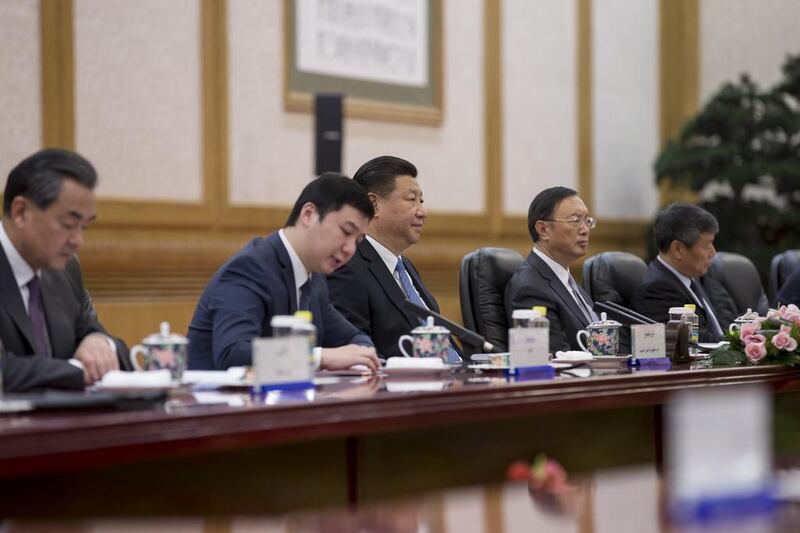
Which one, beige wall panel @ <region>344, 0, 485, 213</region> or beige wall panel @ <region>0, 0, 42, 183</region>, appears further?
beige wall panel @ <region>344, 0, 485, 213</region>

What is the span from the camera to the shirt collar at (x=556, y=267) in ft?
13.7

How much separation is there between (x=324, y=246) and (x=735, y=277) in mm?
2934

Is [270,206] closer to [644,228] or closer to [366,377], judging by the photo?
[644,228]

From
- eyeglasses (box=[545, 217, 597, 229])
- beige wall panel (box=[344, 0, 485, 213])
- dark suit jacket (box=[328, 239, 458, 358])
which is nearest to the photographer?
dark suit jacket (box=[328, 239, 458, 358])

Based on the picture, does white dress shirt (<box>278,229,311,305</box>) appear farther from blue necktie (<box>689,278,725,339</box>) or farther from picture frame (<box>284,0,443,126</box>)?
picture frame (<box>284,0,443,126</box>)

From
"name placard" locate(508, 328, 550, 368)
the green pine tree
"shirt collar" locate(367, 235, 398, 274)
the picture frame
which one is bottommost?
"name placard" locate(508, 328, 550, 368)

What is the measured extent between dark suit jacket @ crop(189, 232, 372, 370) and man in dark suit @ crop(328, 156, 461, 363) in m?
0.40

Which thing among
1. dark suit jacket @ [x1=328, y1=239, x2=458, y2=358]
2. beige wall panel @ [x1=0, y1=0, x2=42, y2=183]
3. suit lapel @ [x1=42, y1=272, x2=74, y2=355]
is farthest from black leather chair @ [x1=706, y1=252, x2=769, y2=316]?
suit lapel @ [x1=42, y1=272, x2=74, y2=355]

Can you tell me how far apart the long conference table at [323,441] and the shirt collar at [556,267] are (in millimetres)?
1301

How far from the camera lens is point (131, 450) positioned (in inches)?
71.6

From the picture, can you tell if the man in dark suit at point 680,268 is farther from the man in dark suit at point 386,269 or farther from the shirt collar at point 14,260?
the shirt collar at point 14,260

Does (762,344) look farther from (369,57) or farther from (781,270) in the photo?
(369,57)

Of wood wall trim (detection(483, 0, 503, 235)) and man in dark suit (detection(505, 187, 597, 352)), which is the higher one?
wood wall trim (detection(483, 0, 503, 235))

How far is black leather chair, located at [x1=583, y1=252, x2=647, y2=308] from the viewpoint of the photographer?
4691mm
